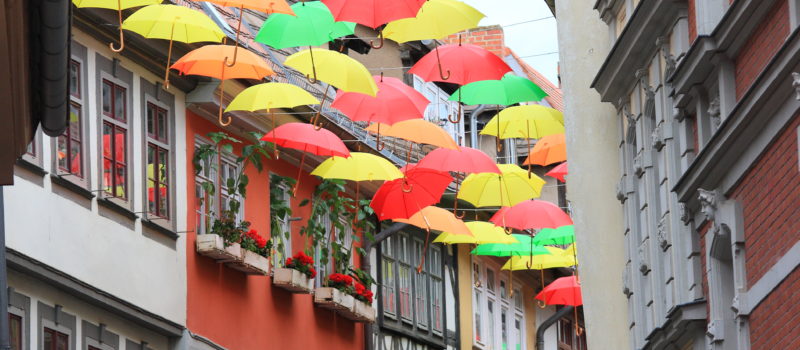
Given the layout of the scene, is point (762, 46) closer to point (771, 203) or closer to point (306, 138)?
point (771, 203)

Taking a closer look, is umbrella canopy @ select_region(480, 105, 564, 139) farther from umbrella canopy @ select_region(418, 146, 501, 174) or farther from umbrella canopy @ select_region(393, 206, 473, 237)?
umbrella canopy @ select_region(393, 206, 473, 237)

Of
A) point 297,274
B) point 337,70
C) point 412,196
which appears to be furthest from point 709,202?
point 297,274

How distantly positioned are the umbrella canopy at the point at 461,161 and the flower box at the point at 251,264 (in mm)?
3005

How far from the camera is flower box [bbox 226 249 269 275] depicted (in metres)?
28.1

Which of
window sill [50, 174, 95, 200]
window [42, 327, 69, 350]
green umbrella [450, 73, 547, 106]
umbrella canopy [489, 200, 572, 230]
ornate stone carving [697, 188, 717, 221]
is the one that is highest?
green umbrella [450, 73, 547, 106]

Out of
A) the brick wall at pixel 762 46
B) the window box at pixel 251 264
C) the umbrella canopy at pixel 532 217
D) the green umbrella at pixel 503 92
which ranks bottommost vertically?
the brick wall at pixel 762 46

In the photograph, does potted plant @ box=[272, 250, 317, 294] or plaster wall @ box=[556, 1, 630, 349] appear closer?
plaster wall @ box=[556, 1, 630, 349]

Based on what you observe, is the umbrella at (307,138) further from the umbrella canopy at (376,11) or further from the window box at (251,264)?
the window box at (251,264)

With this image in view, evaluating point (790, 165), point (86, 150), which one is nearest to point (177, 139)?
point (86, 150)

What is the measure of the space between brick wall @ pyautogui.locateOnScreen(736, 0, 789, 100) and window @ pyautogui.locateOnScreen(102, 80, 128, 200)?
381 inches

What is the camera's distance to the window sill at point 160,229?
26.0 meters

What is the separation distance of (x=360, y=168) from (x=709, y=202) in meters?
9.05

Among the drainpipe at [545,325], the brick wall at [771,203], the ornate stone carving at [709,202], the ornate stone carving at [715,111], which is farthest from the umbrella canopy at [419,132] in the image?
the drainpipe at [545,325]

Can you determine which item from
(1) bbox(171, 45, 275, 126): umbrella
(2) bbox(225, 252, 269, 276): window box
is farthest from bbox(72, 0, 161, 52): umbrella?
(2) bbox(225, 252, 269, 276): window box
